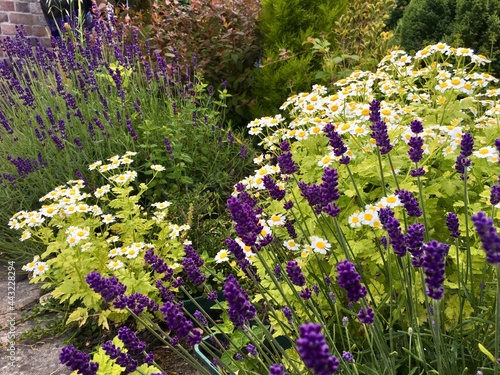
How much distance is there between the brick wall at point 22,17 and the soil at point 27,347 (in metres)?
5.14

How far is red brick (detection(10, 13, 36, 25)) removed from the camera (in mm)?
6992

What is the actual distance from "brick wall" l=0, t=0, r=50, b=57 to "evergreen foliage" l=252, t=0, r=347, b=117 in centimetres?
430

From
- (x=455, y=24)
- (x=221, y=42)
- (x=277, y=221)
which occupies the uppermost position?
(x=455, y=24)

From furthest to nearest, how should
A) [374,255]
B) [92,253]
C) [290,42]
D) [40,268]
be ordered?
[290,42], [92,253], [40,268], [374,255]

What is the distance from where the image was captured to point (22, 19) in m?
7.09

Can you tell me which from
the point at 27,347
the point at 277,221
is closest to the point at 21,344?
the point at 27,347

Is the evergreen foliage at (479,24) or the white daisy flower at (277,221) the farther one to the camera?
the evergreen foliage at (479,24)

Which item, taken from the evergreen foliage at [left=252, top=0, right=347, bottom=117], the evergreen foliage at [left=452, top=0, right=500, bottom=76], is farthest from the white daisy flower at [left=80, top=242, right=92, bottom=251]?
the evergreen foliage at [left=452, top=0, right=500, bottom=76]

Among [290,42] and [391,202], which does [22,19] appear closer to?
[290,42]

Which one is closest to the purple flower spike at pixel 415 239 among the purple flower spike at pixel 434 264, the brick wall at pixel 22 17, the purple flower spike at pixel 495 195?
the purple flower spike at pixel 434 264

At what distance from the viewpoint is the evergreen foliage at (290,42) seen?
414 cm

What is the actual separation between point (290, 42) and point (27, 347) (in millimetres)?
3279

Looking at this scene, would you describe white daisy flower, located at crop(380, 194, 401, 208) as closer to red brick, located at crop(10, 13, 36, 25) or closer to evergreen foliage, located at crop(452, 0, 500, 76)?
evergreen foliage, located at crop(452, 0, 500, 76)

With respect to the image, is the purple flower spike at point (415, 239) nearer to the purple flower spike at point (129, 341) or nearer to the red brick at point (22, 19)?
the purple flower spike at point (129, 341)
